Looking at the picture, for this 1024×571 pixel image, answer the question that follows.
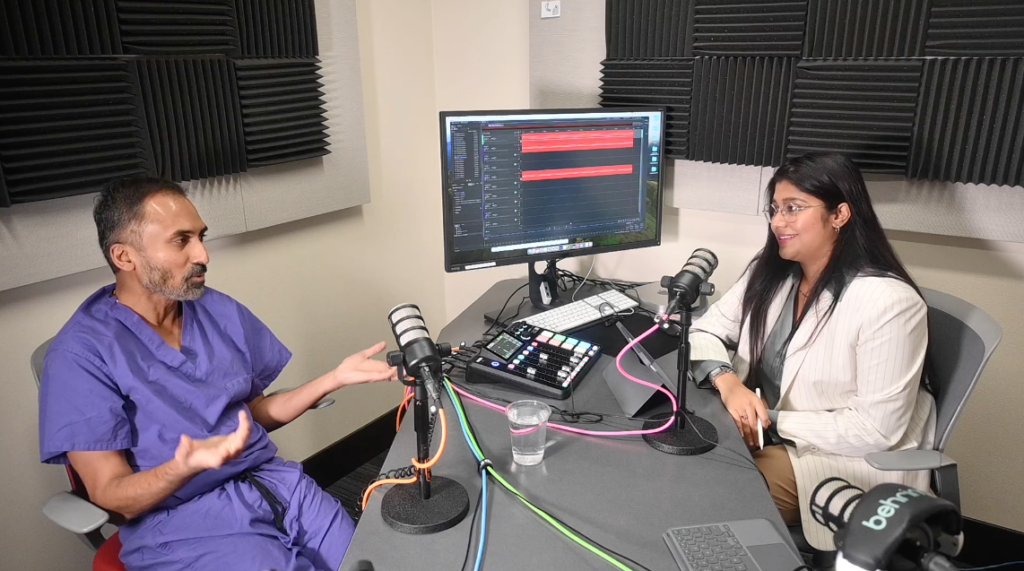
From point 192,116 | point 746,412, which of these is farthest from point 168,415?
point 746,412

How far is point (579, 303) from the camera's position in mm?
2162

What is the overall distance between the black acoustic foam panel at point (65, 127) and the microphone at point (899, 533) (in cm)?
183

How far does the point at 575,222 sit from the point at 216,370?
3.74 ft

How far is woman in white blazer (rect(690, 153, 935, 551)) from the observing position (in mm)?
1574

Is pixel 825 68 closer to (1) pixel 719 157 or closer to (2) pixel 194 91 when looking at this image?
(1) pixel 719 157

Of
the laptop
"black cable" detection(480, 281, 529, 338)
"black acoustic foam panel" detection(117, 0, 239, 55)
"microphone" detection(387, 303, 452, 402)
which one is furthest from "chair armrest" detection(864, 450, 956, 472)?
"black acoustic foam panel" detection(117, 0, 239, 55)

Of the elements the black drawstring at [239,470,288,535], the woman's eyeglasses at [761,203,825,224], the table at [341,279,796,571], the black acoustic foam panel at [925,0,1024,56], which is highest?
the black acoustic foam panel at [925,0,1024,56]

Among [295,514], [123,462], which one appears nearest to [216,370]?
[123,462]

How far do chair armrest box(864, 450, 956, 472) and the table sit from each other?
0.26 m

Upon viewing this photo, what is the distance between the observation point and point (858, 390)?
1630mm

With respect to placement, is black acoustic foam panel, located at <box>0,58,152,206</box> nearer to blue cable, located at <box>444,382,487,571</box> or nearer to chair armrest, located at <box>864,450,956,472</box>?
blue cable, located at <box>444,382,487,571</box>

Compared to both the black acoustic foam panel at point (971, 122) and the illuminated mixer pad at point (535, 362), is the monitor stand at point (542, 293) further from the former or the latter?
the black acoustic foam panel at point (971, 122)

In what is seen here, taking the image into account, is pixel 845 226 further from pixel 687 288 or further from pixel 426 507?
pixel 426 507

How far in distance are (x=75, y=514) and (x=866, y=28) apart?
235 centimetres
